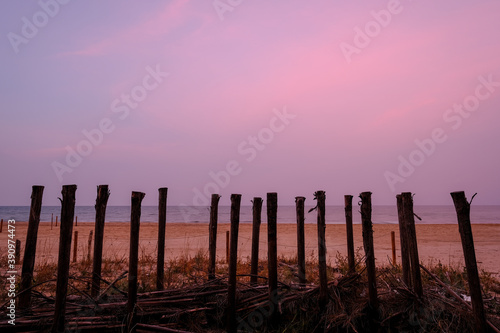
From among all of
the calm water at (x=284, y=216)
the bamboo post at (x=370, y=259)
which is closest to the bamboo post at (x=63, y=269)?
the bamboo post at (x=370, y=259)

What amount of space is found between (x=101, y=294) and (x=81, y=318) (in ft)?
1.48

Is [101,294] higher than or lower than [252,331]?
higher

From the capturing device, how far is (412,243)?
4.57m

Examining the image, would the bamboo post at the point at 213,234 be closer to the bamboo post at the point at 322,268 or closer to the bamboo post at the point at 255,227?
the bamboo post at the point at 255,227

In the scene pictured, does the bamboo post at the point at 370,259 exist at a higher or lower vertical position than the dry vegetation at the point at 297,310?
higher

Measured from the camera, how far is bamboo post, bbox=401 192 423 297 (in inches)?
178

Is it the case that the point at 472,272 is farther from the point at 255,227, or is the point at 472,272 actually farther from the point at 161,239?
the point at 161,239

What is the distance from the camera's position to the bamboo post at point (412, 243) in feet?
14.9

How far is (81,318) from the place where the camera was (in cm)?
431

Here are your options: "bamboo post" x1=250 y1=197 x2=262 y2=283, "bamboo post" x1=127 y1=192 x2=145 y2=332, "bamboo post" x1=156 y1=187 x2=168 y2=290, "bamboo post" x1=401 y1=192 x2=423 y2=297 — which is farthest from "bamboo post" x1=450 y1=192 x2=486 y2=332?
"bamboo post" x1=156 y1=187 x2=168 y2=290

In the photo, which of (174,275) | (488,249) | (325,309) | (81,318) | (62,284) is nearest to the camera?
(62,284)

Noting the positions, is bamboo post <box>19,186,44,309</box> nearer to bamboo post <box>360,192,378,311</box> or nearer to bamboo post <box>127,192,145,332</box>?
bamboo post <box>127,192,145,332</box>

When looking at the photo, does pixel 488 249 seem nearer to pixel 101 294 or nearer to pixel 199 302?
pixel 199 302

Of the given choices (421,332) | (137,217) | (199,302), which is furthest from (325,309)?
(137,217)
